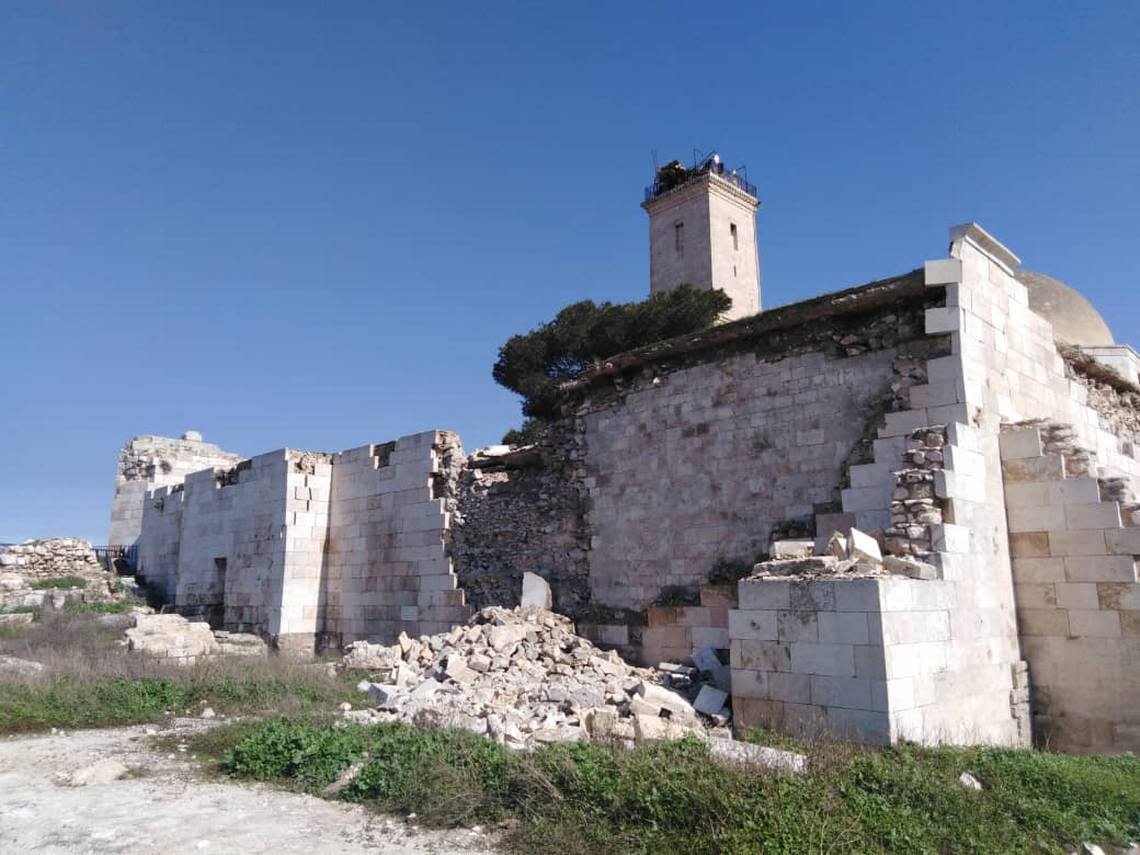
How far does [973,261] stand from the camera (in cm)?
952

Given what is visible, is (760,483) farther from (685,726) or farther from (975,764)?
(975,764)

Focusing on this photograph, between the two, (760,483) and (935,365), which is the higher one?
(935,365)

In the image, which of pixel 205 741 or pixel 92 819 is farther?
pixel 205 741

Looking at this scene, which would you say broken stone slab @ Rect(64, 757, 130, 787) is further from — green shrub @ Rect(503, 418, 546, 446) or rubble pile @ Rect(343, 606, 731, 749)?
green shrub @ Rect(503, 418, 546, 446)

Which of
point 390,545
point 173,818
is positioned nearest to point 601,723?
point 173,818

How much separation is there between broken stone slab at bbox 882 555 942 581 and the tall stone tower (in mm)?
29200

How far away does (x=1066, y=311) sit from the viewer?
13844 millimetres

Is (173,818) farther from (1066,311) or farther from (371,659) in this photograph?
(1066,311)

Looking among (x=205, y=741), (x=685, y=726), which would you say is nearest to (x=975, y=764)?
(x=685, y=726)

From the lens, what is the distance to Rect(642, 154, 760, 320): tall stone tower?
36906mm

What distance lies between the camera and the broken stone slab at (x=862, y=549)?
761 centimetres

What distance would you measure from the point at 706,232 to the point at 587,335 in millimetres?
9885

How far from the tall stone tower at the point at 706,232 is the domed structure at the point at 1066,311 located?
22.0 meters

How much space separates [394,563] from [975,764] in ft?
37.0
